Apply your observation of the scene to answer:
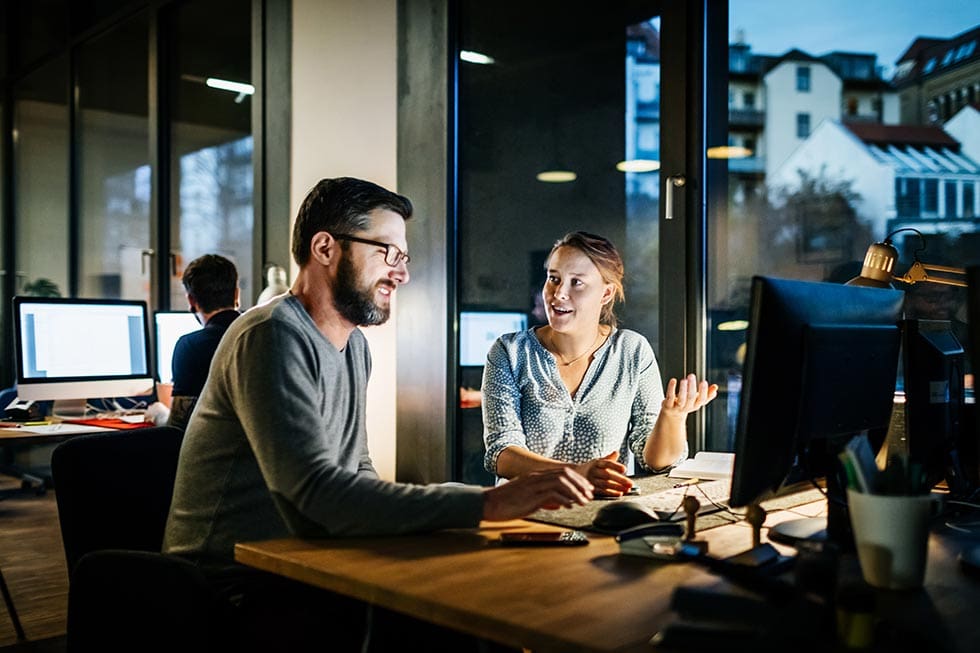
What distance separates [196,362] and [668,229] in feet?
5.81

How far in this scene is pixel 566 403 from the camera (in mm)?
2658

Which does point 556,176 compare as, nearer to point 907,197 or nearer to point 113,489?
point 907,197

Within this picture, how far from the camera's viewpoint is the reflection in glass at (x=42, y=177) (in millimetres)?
7152

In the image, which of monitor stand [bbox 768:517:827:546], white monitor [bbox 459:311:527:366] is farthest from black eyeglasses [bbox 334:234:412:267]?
white monitor [bbox 459:311:527:366]

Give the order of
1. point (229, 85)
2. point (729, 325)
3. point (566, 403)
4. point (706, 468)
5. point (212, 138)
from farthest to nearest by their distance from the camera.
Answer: point (212, 138) → point (229, 85) → point (729, 325) → point (566, 403) → point (706, 468)

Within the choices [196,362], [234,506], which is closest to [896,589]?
[234,506]

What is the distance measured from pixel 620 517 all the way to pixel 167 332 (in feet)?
11.6

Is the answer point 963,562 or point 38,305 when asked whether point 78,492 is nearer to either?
point 963,562

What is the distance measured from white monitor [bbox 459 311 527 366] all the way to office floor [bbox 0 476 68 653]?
1903 millimetres

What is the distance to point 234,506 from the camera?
1707mm

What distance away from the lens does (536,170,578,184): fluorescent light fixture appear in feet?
12.1

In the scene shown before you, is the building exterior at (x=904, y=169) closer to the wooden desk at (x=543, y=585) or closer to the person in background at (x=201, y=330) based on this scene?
the wooden desk at (x=543, y=585)

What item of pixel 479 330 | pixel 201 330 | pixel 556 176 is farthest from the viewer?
pixel 479 330

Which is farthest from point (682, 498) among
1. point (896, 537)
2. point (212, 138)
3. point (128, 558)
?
point (212, 138)
